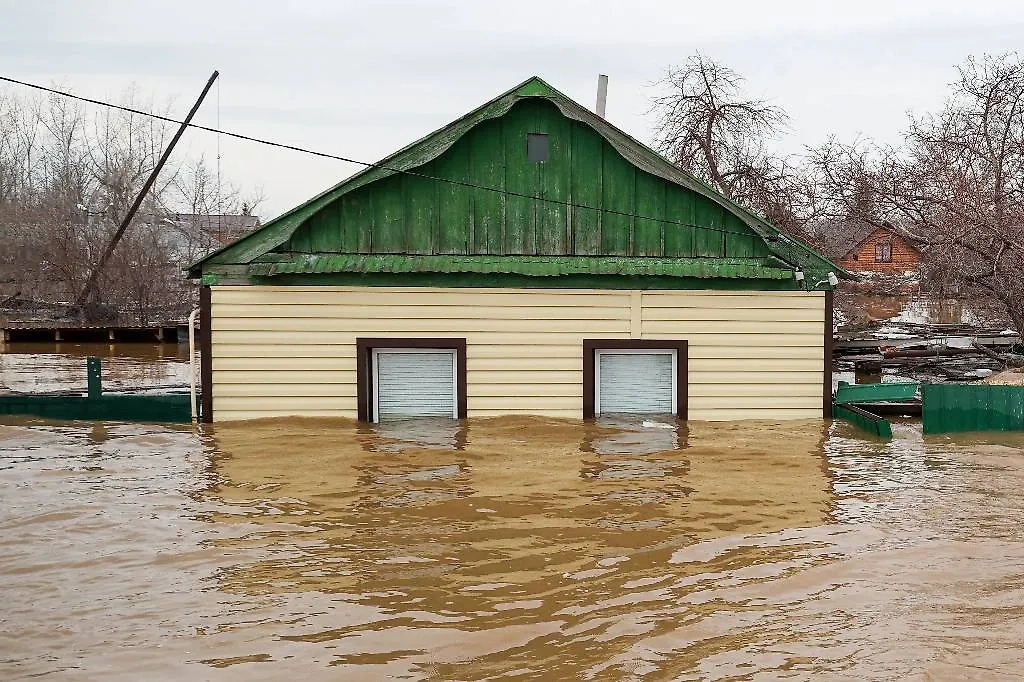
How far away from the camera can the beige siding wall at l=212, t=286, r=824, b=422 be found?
1485 centimetres

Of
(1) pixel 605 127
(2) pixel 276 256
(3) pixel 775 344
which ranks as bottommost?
(3) pixel 775 344

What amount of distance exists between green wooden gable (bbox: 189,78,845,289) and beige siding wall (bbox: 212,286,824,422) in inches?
10.5

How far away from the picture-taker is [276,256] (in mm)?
14867

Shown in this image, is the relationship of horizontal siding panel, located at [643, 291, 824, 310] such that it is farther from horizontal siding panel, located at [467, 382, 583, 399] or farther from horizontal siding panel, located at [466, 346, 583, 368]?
horizontal siding panel, located at [467, 382, 583, 399]

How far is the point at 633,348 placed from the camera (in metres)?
15.4

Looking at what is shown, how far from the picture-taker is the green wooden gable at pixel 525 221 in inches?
589

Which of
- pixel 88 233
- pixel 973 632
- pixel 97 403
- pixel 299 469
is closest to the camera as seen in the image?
pixel 973 632

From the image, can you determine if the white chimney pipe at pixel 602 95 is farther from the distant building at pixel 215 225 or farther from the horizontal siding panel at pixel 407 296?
the distant building at pixel 215 225

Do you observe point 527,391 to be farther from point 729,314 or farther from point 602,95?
point 602,95

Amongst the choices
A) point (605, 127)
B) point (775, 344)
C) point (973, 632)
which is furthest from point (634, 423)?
point (973, 632)

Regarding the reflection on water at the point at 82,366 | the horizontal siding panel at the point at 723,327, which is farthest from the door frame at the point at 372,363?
the reflection on water at the point at 82,366

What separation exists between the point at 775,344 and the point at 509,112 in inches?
205

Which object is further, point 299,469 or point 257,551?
point 299,469

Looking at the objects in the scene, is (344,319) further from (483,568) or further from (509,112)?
(483,568)
